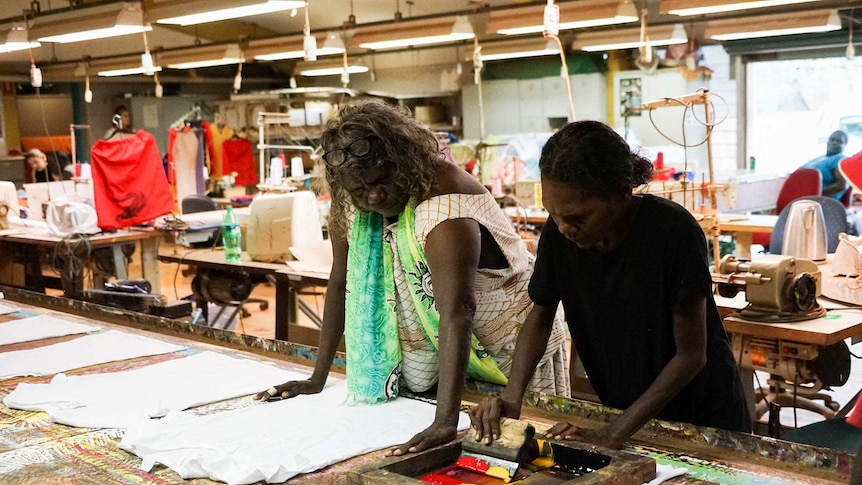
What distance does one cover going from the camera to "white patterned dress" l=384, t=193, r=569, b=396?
1908 mm

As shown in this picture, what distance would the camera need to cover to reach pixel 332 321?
212 centimetres

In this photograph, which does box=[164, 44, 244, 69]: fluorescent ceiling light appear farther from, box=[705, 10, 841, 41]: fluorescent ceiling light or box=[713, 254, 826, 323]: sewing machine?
box=[713, 254, 826, 323]: sewing machine

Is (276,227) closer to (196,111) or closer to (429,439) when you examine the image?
(429,439)

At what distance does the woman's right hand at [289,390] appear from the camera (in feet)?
6.63

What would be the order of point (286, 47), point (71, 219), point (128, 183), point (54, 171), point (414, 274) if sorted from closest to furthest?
point (414, 274) < point (71, 219) < point (128, 183) < point (286, 47) < point (54, 171)

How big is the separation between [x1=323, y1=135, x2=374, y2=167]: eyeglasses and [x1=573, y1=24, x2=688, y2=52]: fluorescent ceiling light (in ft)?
19.2

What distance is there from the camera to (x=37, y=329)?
292 centimetres

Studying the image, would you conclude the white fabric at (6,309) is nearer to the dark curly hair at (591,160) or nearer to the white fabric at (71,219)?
the dark curly hair at (591,160)

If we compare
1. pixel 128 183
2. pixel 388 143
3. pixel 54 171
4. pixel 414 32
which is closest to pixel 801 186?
pixel 414 32

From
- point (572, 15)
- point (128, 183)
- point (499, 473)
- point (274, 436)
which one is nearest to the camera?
point (499, 473)

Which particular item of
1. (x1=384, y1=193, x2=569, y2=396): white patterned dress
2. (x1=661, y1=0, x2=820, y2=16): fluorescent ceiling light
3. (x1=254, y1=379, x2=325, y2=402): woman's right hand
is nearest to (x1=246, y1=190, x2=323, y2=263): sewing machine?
(x1=661, y1=0, x2=820, y2=16): fluorescent ceiling light

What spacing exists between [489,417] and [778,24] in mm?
5774

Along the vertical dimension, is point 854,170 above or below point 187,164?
below

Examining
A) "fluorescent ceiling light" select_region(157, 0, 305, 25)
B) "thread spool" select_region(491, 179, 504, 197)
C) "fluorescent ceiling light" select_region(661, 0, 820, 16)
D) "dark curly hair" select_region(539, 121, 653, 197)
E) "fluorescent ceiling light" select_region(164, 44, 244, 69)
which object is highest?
"fluorescent ceiling light" select_region(164, 44, 244, 69)
